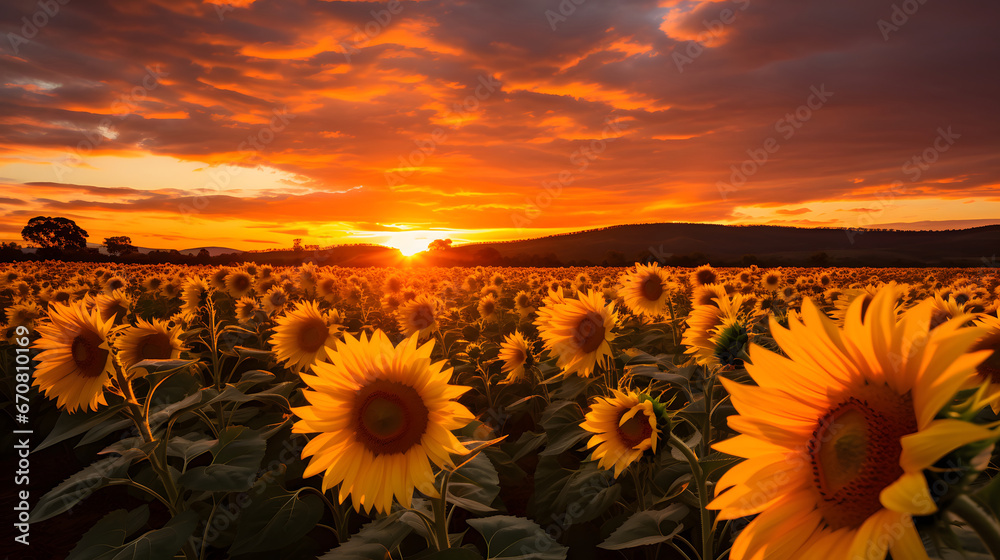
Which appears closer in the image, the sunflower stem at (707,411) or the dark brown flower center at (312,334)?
the sunflower stem at (707,411)

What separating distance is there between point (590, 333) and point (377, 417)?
282 centimetres

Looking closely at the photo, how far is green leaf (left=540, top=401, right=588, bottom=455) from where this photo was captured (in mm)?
3951

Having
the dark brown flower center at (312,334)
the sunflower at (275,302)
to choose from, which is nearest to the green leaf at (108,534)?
the dark brown flower center at (312,334)

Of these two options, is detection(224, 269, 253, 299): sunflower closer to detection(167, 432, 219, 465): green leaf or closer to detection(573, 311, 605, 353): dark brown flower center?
detection(167, 432, 219, 465): green leaf

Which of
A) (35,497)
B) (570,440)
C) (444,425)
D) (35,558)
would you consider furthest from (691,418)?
(35,497)

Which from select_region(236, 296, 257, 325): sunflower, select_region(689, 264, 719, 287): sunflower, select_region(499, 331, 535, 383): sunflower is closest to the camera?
select_region(499, 331, 535, 383): sunflower

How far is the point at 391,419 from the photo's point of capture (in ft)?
7.18

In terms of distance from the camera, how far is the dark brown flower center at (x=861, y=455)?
1.08m

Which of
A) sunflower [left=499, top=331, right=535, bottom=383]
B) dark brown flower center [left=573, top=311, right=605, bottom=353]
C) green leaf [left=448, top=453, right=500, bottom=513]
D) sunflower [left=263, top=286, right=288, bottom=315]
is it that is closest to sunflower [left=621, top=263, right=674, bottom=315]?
sunflower [left=499, top=331, right=535, bottom=383]

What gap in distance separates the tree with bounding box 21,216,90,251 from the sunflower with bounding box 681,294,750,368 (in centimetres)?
5894

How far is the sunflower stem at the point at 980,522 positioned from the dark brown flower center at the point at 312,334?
455cm

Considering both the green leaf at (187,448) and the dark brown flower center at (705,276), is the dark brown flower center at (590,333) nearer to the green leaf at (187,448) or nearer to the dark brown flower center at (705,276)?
the green leaf at (187,448)

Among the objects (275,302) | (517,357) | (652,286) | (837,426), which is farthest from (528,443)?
(275,302)

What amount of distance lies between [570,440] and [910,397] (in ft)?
9.99
